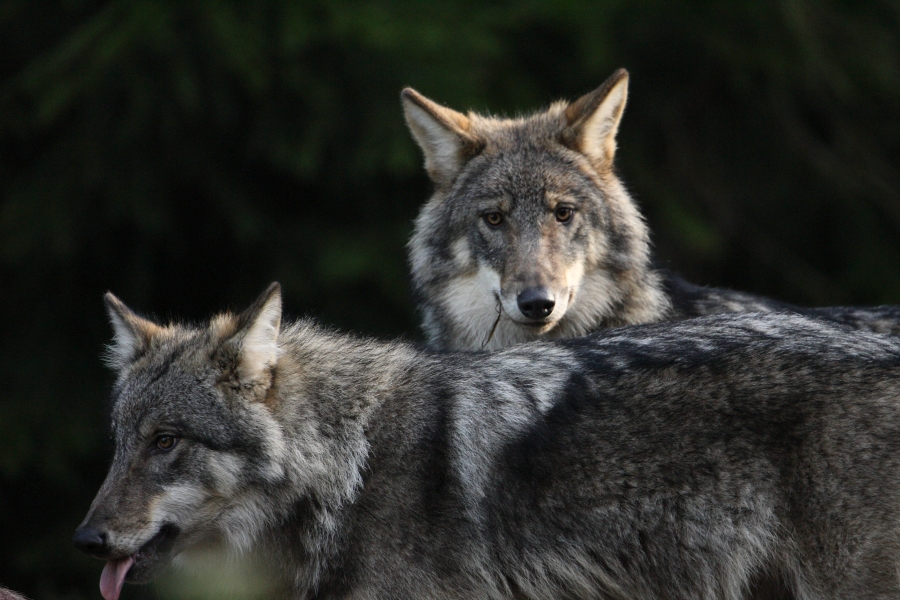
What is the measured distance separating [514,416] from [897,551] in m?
1.59

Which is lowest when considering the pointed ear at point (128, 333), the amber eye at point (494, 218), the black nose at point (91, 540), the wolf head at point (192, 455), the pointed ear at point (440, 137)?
the black nose at point (91, 540)

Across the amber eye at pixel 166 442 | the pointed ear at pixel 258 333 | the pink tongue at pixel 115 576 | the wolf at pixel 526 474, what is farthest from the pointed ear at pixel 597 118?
the pink tongue at pixel 115 576

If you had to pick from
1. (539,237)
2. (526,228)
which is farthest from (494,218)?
(539,237)

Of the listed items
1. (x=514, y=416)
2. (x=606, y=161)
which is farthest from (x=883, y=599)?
(x=606, y=161)

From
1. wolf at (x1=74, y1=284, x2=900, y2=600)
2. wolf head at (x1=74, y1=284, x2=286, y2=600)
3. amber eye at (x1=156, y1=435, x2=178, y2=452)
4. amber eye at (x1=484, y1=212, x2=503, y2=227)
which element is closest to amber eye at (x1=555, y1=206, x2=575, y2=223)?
amber eye at (x1=484, y1=212, x2=503, y2=227)

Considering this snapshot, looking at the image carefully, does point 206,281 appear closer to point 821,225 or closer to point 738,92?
point 738,92

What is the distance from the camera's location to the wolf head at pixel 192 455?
4152 mm

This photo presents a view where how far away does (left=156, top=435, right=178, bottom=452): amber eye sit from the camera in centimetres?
424

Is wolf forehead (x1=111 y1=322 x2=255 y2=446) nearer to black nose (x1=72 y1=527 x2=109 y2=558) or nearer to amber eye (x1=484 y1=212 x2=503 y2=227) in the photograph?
black nose (x1=72 y1=527 x2=109 y2=558)

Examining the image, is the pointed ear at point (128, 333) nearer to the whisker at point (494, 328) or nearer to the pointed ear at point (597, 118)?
the whisker at point (494, 328)

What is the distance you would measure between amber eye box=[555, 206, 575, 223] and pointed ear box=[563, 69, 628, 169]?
19.9 inches

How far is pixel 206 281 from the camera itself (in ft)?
38.3

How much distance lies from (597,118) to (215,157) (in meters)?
5.74

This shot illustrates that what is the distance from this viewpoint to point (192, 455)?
422 centimetres
